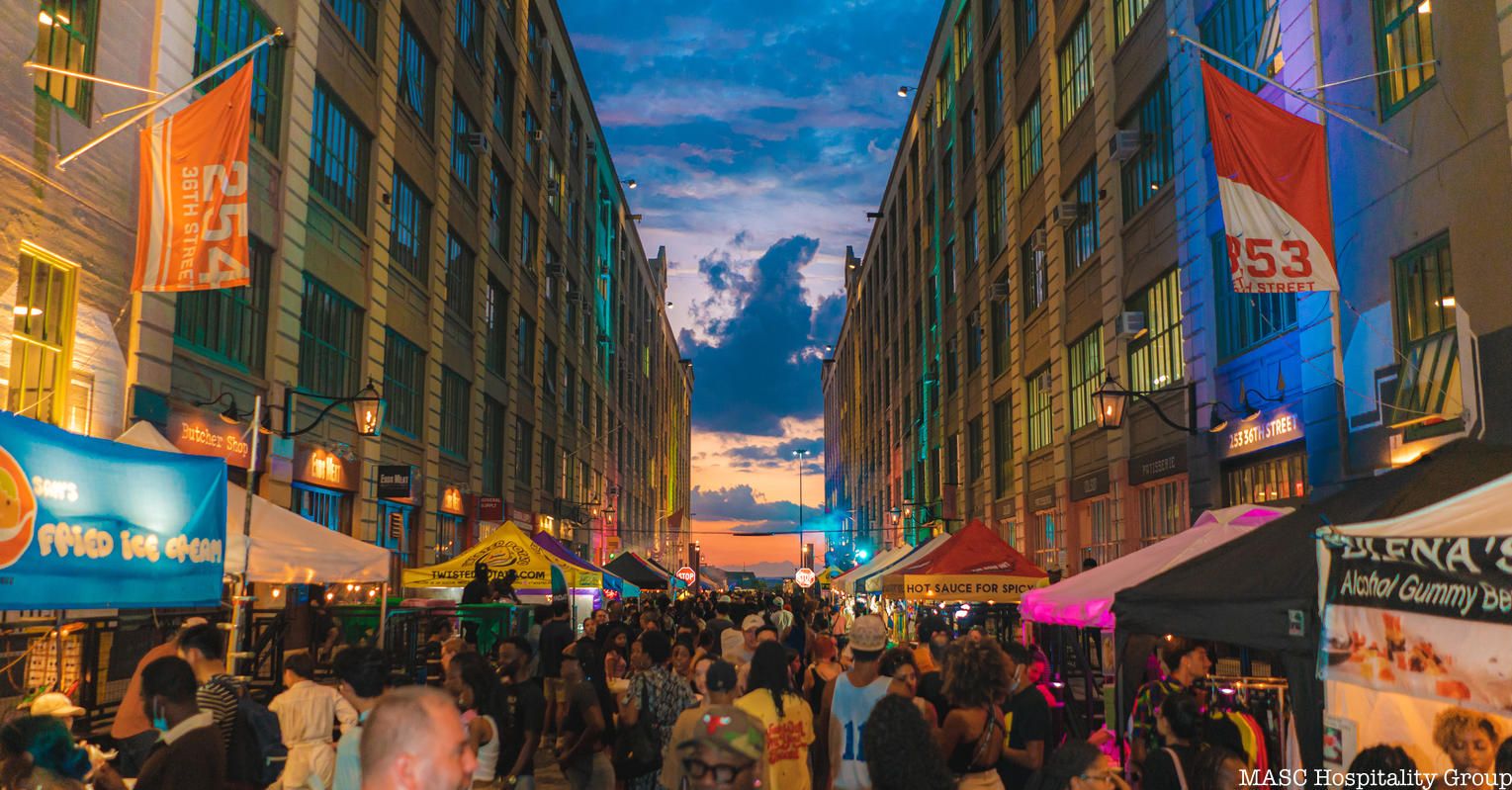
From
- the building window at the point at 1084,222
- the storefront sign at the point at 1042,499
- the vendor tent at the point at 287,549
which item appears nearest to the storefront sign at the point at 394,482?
the vendor tent at the point at 287,549

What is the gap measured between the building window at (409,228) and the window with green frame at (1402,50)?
1923 centimetres

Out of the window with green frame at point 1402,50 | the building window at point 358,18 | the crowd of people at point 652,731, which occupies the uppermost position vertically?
the building window at point 358,18

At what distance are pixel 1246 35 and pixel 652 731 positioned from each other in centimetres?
1405

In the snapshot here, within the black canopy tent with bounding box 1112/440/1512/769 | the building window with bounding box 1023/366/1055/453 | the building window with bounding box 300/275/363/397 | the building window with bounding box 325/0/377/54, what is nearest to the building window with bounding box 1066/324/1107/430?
the building window with bounding box 1023/366/1055/453

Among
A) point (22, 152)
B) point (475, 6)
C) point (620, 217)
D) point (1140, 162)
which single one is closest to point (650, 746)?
point (22, 152)

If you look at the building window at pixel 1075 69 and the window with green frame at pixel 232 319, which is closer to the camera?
the window with green frame at pixel 232 319

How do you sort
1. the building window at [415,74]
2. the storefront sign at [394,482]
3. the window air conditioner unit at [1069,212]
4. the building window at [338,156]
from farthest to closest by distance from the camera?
the building window at [415,74], the window air conditioner unit at [1069,212], the storefront sign at [394,482], the building window at [338,156]

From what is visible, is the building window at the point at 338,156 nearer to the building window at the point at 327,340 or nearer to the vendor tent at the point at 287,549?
the building window at the point at 327,340

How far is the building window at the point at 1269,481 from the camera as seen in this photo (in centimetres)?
1677

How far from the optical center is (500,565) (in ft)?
66.2

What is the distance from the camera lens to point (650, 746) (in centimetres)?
1008

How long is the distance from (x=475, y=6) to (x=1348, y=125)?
26.2 m

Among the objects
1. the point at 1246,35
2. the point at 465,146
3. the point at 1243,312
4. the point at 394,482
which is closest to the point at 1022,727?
the point at 1243,312

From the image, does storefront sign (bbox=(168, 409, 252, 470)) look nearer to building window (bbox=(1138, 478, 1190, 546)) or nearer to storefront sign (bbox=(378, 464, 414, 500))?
storefront sign (bbox=(378, 464, 414, 500))
